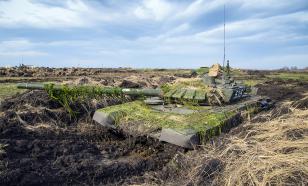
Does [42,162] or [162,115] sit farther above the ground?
Answer: [162,115]

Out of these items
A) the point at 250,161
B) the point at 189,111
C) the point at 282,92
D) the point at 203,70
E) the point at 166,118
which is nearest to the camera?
the point at 250,161

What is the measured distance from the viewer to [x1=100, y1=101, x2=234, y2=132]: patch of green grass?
26.5 ft

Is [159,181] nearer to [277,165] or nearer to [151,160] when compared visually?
[151,160]

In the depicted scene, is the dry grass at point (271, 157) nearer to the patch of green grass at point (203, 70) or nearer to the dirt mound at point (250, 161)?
the dirt mound at point (250, 161)

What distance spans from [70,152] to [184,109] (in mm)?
2554

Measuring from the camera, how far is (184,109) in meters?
9.53

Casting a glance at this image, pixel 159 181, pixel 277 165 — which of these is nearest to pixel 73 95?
pixel 159 181

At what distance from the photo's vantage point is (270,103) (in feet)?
40.4

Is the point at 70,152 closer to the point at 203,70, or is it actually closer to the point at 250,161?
the point at 250,161

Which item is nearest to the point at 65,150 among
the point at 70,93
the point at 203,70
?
the point at 70,93

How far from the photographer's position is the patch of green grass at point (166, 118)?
8.08m

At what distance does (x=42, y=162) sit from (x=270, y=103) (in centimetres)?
692

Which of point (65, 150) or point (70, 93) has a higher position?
point (70, 93)

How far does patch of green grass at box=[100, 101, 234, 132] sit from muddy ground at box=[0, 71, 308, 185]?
343 millimetres
